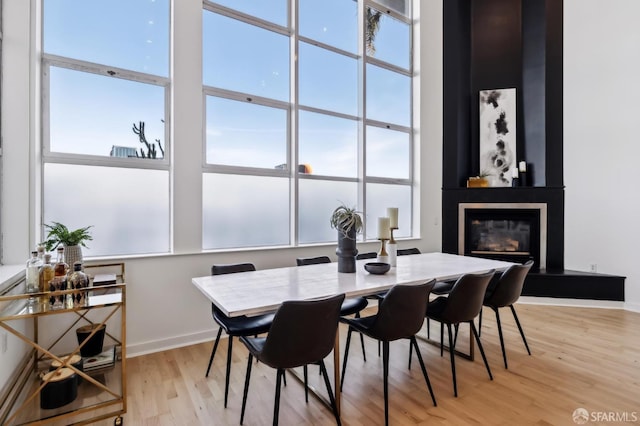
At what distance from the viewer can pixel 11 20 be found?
238cm

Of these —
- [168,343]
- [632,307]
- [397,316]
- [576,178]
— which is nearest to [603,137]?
[576,178]

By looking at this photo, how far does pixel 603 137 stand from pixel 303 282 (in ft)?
15.7

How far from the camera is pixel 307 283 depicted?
7.24 feet

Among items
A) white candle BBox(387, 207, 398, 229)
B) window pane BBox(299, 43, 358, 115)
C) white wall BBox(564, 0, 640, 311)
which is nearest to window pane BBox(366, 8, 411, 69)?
window pane BBox(299, 43, 358, 115)

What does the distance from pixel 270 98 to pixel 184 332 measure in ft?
8.87

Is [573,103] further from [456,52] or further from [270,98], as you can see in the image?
[270,98]

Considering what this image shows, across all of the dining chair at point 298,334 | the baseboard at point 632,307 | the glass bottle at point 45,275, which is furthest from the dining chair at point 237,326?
the baseboard at point 632,307

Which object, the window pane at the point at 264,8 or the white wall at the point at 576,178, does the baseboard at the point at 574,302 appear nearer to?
the white wall at the point at 576,178

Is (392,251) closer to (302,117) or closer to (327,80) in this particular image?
(302,117)

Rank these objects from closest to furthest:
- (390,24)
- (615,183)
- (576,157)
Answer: (615,183) < (576,157) < (390,24)

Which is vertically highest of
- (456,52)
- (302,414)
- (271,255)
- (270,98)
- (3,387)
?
(456,52)

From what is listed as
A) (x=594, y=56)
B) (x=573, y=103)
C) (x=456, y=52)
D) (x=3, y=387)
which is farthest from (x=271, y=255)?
(x=594, y=56)

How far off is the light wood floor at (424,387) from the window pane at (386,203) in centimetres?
192

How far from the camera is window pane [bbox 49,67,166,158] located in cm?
269
